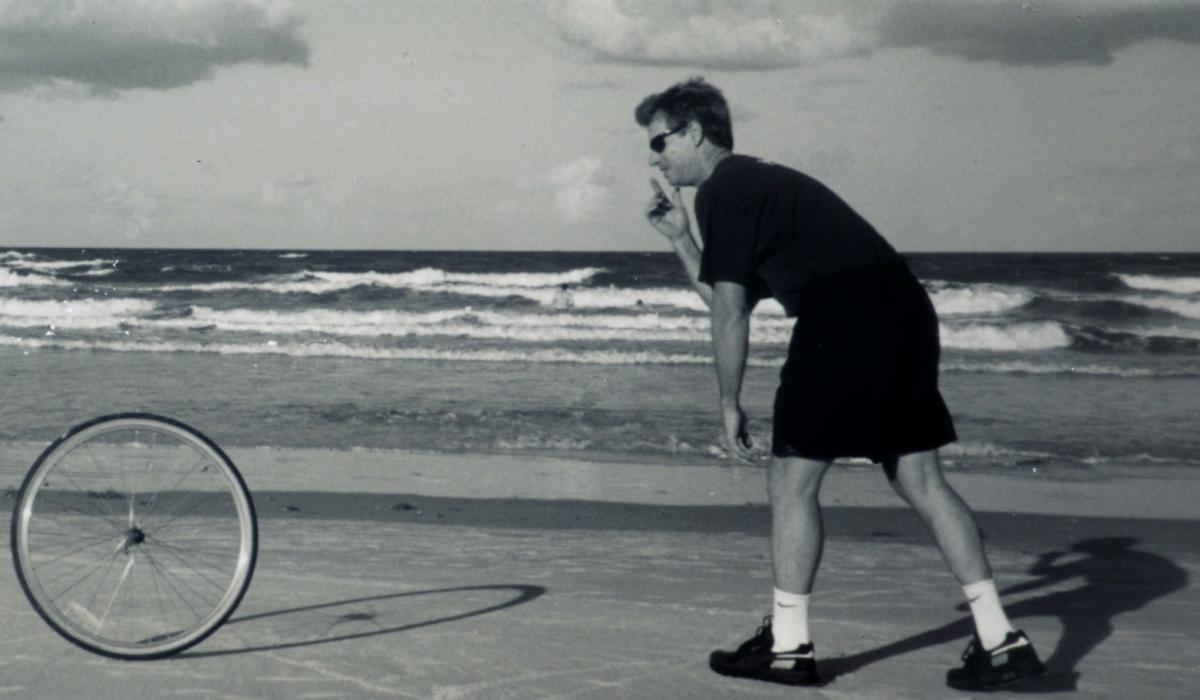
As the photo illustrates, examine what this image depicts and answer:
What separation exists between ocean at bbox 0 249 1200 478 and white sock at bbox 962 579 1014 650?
19.4ft

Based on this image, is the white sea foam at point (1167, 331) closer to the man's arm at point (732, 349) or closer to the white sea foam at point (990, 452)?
the white sea foam at point (990, 452)

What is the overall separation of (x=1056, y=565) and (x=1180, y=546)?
99 centimetres

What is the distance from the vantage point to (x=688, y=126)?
3.34 meters

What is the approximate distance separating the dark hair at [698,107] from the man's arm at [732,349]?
445 mm

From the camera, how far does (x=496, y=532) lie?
5.90 metres

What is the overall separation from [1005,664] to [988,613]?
14cm

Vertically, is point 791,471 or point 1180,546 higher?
point 791,471

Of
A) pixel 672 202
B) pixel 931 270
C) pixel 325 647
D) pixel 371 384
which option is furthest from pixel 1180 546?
pixel 931 270

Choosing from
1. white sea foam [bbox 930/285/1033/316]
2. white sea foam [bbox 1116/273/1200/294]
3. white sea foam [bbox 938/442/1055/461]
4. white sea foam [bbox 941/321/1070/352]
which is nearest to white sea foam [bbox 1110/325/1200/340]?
white sea foam [bbox 941/321/1070/352]

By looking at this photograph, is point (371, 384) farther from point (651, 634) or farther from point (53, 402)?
point (651, 634)

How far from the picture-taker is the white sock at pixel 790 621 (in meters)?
3.33

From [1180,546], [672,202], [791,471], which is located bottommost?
[1180,546]

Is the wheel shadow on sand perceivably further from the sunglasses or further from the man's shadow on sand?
the sunglasses

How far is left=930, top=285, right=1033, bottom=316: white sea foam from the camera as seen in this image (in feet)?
92.2
